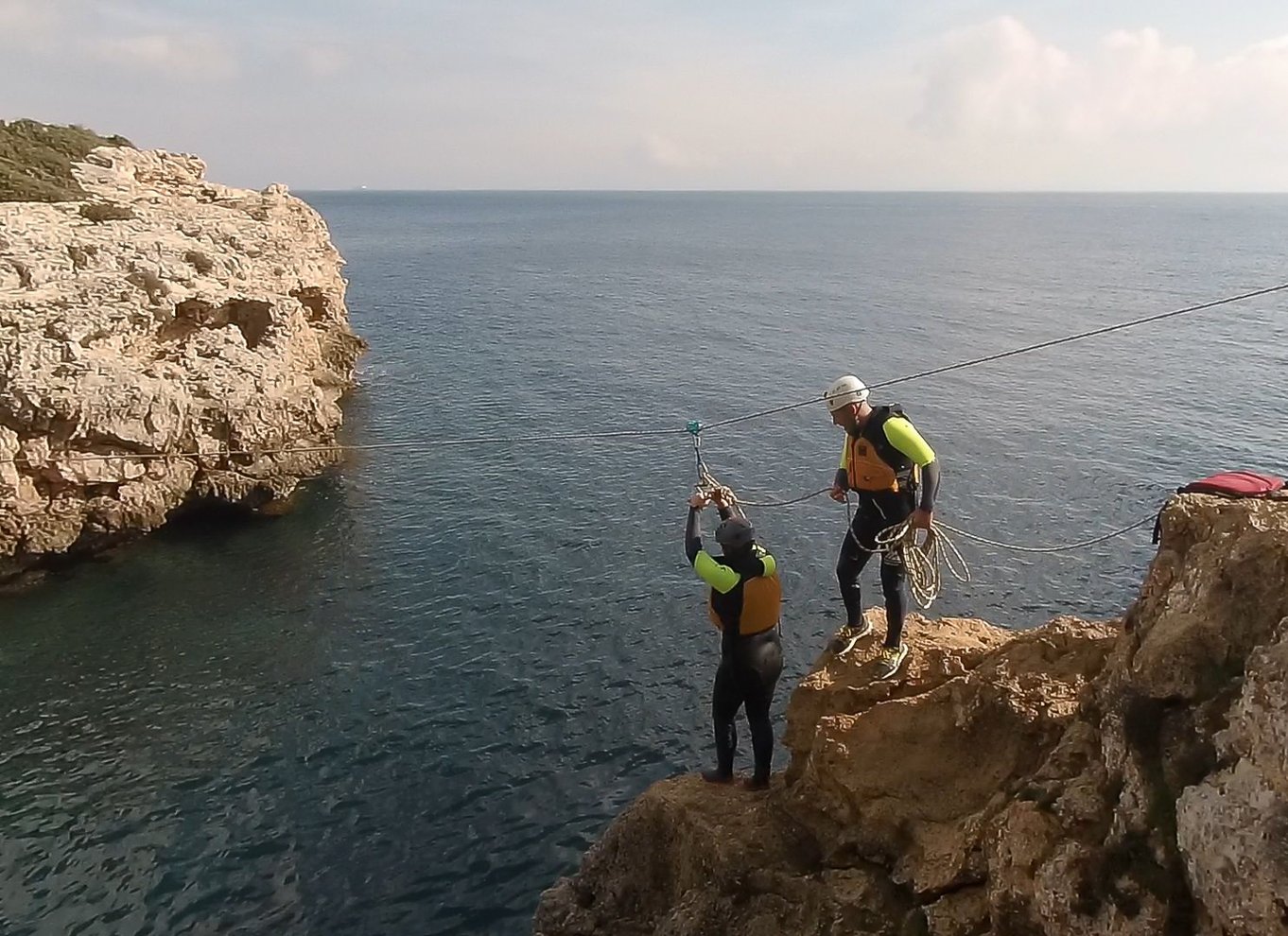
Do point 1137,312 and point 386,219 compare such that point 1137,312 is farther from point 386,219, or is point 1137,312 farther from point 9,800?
point 386,219

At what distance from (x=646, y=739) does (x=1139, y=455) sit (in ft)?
76.0

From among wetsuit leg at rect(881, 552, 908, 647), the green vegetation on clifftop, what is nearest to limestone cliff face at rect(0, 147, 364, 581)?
the green vegetation on clifftop

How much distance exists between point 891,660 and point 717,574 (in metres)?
2.58

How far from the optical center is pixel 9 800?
1472cm

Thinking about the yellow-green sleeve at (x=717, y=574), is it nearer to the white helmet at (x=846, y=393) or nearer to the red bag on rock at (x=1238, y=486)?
the white helmet at (x=846, y=393)

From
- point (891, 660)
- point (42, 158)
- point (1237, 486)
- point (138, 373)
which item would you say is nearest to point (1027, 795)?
point (1237, 486)

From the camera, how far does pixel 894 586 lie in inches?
405

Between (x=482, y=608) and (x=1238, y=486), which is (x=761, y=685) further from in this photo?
(x=482, y=608)

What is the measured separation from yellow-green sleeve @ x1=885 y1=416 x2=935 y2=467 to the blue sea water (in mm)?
8229

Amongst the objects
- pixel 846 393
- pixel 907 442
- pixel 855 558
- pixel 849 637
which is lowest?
pixel 849 637

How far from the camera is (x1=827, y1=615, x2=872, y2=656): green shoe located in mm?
11086

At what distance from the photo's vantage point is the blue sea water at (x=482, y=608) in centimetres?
1364

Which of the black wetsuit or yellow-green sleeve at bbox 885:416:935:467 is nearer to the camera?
yellow-green sleeve at bbox 885:416:935:467

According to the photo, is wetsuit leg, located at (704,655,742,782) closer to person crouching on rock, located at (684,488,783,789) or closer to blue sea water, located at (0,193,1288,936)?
person crouching on rock, located at (684,488,783,789)
